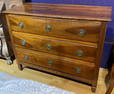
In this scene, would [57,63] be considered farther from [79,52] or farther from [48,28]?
[48,28]

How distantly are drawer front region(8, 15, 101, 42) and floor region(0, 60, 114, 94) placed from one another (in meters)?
0.65

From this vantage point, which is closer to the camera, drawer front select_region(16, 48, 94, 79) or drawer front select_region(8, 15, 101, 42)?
drawer front select_region(8, 15, 101, 42)

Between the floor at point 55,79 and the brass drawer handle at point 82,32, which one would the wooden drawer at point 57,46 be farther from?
the floor at point 55,79

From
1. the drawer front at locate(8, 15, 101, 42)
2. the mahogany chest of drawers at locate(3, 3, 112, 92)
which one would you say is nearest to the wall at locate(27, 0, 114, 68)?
the mahogany chest of drawers at locate(3, 3, 112, 92)

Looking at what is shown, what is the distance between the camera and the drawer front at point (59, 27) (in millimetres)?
1170

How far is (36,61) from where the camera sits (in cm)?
165

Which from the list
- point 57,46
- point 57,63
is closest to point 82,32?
point 57,46

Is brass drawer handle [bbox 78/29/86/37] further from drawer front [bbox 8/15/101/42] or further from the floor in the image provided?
the floor

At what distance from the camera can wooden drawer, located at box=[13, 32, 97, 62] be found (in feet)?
4.23

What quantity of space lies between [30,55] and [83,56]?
2.14 feet

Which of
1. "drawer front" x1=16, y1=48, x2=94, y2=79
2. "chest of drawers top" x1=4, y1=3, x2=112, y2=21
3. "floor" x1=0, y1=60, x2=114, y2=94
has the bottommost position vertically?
"floor" x1=0, y1=60, x2=114, y2=94

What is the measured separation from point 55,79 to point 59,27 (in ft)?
2.51

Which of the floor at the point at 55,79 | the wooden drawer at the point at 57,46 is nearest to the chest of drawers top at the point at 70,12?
the wooden drawer at the point at 57,46

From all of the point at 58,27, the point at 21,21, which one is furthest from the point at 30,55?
the point at 58,27
